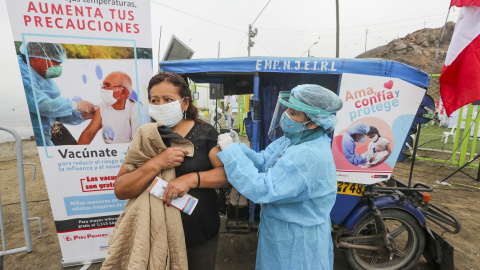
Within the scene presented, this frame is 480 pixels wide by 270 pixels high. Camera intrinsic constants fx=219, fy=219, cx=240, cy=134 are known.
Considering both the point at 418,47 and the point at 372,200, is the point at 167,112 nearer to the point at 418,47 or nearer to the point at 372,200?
the point at 372,200

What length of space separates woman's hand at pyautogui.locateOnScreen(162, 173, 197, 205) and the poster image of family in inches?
60.5

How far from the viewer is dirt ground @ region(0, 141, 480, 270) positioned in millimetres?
2938

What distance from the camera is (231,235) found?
3527 mm

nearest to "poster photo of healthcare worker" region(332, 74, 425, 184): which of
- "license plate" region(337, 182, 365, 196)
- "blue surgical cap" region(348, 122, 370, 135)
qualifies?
"blue surgical cap" region(348, 122, 370, 135)

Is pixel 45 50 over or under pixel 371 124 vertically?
→ over

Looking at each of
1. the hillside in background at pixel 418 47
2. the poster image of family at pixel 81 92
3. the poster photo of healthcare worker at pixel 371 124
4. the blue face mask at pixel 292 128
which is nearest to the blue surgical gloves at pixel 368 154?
the poster photo of healthcare worker at pixel 371 124

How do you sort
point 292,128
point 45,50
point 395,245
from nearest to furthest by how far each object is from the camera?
point 292,128 < point 45,50 < point 395,245

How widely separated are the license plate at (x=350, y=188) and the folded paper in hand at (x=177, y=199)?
75.2 inches

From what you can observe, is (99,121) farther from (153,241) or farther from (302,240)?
(302,240)

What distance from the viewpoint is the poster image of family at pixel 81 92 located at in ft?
7.22

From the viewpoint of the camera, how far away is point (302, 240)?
151 cm

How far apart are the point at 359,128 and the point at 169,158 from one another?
2015 millimetres

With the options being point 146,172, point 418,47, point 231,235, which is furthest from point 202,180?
point 418,47

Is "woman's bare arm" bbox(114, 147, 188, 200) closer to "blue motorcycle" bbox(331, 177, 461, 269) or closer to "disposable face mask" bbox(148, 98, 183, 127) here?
"disposable face mask" bbox(148, 98, 183, 127)
